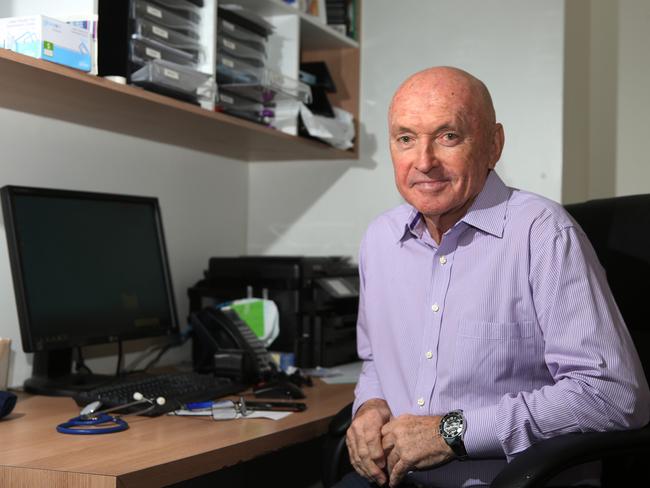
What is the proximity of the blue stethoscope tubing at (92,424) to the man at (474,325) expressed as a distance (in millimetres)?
451

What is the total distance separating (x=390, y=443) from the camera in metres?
1.58

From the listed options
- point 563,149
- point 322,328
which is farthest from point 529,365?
point 563,149

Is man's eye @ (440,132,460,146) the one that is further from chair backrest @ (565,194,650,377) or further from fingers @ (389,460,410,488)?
fingers @ (389,460,410,488)

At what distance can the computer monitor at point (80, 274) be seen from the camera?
1.94 m

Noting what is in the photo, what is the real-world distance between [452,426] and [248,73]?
130 cm

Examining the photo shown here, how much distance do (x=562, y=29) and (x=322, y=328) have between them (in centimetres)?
120

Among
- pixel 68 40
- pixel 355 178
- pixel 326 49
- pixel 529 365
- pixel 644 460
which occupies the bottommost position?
pixel 644 460

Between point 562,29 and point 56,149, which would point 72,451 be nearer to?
point 56,149

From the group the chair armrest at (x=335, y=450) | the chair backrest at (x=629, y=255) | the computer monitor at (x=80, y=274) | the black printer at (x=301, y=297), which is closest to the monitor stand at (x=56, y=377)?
the computer monitor at (x=80, y=274)

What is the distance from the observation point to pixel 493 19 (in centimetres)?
275

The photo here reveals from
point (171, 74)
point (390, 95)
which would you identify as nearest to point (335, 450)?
point (171, 74)

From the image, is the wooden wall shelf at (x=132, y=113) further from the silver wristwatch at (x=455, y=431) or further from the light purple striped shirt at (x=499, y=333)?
the silver wristwatch at (x=455, y=431)

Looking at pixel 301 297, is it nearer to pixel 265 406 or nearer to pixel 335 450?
pixel 265 406

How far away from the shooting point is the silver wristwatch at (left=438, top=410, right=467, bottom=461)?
1460 millimetres
